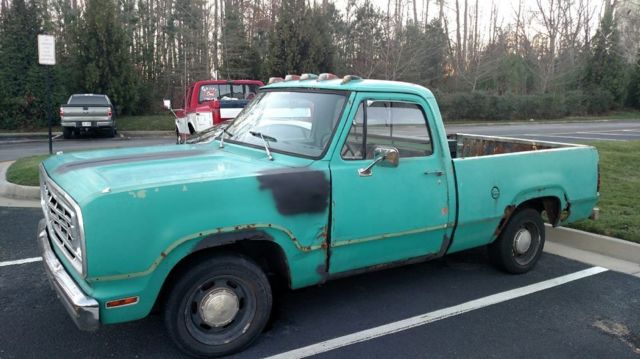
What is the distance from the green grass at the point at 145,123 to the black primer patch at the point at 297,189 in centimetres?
2062

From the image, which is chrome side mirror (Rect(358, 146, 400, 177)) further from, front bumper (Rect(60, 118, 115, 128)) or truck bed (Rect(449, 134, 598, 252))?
front bumper (Rect(60, 118, 115, 128))

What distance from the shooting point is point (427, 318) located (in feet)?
13.7

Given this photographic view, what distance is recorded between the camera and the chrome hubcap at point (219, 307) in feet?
11.1

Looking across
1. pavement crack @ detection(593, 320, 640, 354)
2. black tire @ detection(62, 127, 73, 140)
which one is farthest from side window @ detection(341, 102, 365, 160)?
black tire @ detection(62, 127, 73, 140)

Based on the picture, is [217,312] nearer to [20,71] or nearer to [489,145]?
[489,145]

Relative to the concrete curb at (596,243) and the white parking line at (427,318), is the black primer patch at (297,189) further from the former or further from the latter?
the concrete curb at (596,243)

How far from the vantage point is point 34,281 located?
4738 millimetres

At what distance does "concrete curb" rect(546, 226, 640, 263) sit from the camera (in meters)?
5.68

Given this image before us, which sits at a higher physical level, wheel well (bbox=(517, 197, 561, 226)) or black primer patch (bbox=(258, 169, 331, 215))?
black primer patch (bbox=(258, 169, 331, 215))

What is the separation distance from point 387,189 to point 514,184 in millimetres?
1516

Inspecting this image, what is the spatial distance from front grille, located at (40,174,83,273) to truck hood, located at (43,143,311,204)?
0.09 meters

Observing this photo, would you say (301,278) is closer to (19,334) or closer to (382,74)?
(19,334)

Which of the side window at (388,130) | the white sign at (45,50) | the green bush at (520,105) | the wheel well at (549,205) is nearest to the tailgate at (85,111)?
the white sign at (45,50)

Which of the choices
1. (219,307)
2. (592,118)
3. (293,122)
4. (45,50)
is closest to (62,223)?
(219,307)
